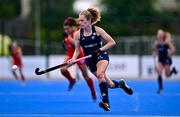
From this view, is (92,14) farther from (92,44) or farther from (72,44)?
(72,44)

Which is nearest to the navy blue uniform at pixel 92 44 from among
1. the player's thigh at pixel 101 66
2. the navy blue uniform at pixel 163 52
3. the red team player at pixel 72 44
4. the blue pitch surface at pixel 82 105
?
the player's thigh at pixel 101 66

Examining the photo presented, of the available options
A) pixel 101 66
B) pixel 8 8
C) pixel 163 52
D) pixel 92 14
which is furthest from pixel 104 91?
pixel 8 8

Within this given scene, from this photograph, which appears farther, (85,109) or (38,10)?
(38,10)

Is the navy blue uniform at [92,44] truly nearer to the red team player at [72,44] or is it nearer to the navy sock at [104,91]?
the navy sock at [104,91]

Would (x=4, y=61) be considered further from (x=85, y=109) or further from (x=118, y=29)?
(x=85, y=109)

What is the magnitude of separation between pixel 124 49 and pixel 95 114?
2208 centimetres

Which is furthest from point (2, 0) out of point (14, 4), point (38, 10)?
point (38, 10)

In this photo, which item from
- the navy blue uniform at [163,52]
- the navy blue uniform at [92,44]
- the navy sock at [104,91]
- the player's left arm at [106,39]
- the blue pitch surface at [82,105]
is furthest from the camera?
the navy blue uniform at [163,52]

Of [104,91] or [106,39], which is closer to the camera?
[104,91]

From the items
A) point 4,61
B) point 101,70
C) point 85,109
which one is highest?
point 101,70

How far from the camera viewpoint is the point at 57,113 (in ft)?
51.6

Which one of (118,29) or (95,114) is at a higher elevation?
(95,114)

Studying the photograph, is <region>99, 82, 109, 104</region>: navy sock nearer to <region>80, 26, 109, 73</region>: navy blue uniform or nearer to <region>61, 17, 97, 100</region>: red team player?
<region>80, 26, 109, 73</region>: navy blue uniform

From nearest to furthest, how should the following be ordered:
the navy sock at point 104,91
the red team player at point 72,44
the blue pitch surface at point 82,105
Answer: the navy sock at point 104,91 < the blue pitch surface at point 82,105 < the red team player at point 72,44
